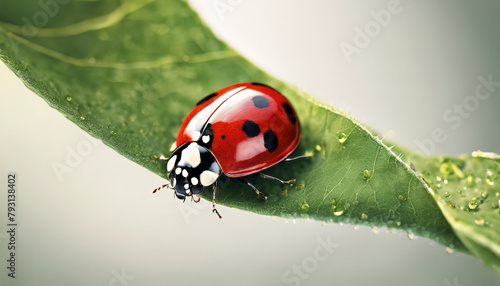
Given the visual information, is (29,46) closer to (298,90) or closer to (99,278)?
(298,90)

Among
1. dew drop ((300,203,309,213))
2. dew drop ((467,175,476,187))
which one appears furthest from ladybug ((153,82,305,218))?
dew drop ((467,175,476,187))

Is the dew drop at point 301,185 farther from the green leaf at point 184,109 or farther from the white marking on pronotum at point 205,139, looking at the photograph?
the white marking on pronotum at point 205,139

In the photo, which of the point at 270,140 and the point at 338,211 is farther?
the point at 270,140

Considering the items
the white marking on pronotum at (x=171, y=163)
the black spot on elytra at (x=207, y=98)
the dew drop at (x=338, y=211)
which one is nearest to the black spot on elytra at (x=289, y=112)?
the black spot on elytra at (x=207, y=98)

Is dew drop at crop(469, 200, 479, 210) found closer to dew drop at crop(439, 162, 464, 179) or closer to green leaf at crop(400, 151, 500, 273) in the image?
green leaf at crop(400, 151, 500, 273)

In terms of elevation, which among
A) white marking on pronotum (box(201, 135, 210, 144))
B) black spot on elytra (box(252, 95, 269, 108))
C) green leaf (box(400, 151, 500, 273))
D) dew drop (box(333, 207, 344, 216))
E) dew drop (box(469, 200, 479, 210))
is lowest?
dew drop (box(469, 200, 479, 210))

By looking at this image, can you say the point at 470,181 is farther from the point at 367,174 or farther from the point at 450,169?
the point at 367,174

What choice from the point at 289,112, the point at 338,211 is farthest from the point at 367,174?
the point at 289,112
